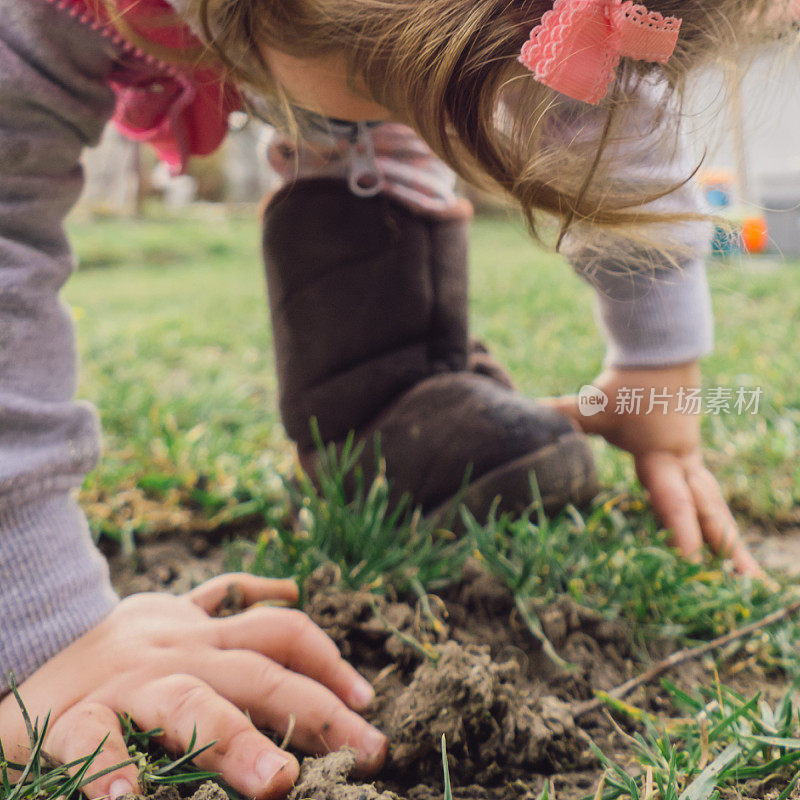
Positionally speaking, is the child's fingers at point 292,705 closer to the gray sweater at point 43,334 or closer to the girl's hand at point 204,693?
the girl's hand at point 204,693

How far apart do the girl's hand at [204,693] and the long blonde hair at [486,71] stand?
50 centimetres

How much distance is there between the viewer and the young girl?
0.74m

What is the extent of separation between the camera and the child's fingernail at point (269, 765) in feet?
2.29

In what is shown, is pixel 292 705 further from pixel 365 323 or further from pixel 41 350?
pixel 365 323

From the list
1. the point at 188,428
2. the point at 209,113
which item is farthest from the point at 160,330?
the point at 209,113

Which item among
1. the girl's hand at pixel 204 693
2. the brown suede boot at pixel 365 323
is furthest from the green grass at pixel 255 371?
the girl's hand at pixel 204 693

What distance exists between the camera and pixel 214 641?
845 mm

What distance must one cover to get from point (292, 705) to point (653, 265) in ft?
2.08

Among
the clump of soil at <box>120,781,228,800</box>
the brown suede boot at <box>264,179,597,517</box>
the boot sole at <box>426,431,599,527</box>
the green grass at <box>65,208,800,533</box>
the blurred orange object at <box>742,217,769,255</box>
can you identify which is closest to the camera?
the clump of soil at <box>120,781,228,800</box>

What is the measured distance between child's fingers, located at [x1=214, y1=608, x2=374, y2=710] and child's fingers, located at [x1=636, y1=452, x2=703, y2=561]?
0.54 m

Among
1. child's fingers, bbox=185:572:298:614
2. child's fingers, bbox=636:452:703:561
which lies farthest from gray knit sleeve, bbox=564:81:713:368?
child's fingers, bbox=185:572:298:614

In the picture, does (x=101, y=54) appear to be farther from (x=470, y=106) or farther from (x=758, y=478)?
(x=758, y=478)

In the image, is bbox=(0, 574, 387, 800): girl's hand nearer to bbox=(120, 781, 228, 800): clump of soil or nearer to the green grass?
bbox=(120, 781, 228, 800): clump of soil

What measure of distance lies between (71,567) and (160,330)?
6.78 feet
